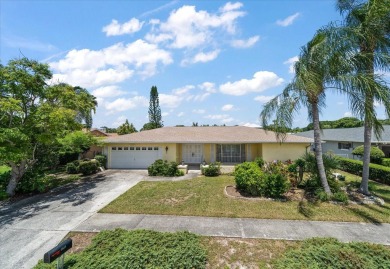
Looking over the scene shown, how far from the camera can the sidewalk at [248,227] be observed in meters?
7.20

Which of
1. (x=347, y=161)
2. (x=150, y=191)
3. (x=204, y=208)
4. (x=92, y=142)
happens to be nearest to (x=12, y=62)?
(x=92, y=142)

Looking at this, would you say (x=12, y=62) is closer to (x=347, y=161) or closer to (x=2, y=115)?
(x=2, y=115)

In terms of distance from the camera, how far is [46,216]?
9.13 meters

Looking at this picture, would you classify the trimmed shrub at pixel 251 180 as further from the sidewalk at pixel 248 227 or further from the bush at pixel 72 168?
the bush at pixel 72 168

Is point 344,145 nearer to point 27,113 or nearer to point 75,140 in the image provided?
point 75,140

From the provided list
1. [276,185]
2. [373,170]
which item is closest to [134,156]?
[276,185]

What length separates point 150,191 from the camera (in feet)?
41.0

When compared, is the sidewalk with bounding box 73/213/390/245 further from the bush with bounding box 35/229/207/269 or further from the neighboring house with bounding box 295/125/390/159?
the neighboring house with bounding box 295/125/390/159

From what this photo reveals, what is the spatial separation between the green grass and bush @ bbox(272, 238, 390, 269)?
8.81 feet

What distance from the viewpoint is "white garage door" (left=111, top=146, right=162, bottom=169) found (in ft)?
64.7

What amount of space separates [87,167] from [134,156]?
4043 millimetres

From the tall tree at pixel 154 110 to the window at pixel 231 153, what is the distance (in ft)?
118

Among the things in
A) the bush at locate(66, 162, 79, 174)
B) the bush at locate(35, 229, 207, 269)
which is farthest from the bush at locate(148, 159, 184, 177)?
the bush at locate(35, 229, 207, 269)

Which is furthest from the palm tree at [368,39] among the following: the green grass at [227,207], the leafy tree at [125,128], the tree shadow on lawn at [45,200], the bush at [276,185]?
the leafy tree at [125,128]
